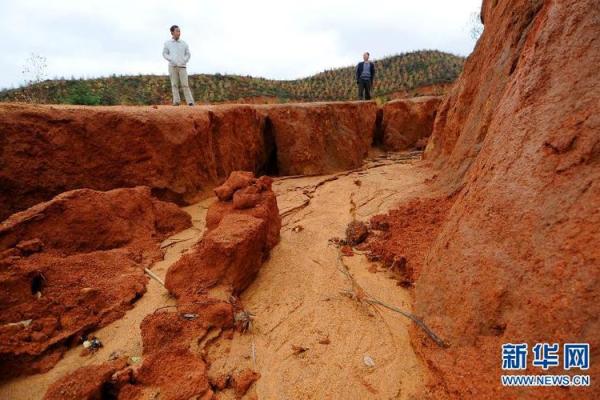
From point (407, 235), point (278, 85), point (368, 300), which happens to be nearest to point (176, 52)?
point (407, 235)

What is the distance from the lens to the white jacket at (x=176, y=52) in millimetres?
5887

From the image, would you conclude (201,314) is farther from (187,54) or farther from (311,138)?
(187,54)

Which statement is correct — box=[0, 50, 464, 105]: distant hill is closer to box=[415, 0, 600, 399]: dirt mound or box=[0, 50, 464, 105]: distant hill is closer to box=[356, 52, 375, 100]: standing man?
box=[356, 52, 375, 100]: standing man

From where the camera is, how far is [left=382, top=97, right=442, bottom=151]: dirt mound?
8859 mm

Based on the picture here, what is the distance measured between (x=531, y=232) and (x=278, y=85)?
99.0 feet

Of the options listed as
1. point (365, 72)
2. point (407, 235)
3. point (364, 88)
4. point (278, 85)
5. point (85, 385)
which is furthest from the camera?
point (278, 85)

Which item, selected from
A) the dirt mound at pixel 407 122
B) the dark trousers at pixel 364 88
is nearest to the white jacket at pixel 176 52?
the dark trousers at pixel 364 88

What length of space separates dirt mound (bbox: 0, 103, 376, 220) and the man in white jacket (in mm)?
1522

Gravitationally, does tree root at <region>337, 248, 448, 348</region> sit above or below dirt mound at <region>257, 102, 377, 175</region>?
below

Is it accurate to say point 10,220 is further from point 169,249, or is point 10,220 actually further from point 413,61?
point 413,61

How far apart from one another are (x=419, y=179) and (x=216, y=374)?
3.47 m

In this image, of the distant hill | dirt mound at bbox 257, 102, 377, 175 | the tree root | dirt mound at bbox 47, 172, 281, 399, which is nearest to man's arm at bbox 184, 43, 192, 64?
dirt mound at bbox 257, 102, 377, 175

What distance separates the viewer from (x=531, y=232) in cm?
132

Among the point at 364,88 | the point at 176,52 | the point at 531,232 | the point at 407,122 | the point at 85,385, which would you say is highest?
the point at 176,52
